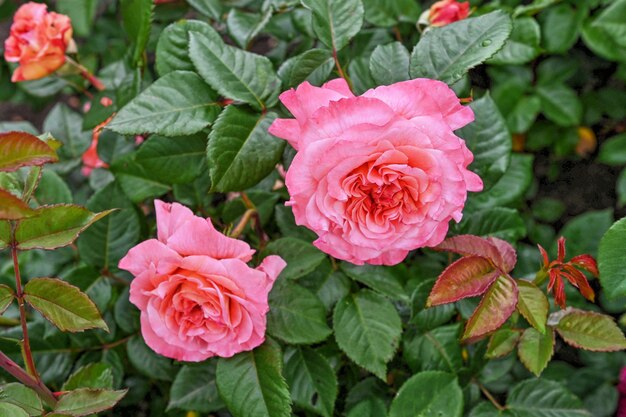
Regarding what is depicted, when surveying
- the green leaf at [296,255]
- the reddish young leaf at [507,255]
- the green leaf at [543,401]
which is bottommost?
the green leaf at [543,401]

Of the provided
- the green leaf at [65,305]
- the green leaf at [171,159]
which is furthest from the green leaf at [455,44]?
the green leaf at [65,305]

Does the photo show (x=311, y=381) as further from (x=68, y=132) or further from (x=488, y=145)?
(x=68, y=132)

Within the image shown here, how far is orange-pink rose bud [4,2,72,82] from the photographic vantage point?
1.06 metres

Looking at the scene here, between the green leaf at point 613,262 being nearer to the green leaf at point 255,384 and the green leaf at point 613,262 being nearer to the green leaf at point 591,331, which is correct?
the green leaf at point 591,331

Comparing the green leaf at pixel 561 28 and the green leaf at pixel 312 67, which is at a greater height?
the green leaf at pixel 312 67

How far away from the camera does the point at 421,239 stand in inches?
28.1

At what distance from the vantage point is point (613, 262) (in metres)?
0.78

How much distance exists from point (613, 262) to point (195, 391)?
59 cm

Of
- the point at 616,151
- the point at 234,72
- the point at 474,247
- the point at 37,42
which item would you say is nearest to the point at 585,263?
the point at 474,247

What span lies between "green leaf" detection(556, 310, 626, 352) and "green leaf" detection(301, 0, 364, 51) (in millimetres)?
458

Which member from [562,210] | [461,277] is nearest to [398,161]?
[461,277]

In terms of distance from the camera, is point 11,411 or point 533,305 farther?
point 533,305

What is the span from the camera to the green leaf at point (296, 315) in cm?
83

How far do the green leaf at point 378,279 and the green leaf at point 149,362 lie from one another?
1.07 ft
